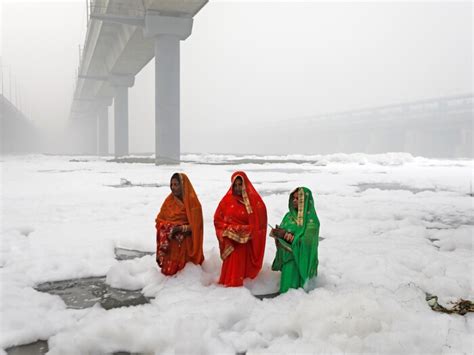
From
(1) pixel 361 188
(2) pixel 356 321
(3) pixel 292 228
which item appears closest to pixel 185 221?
(3) pixel 292 228

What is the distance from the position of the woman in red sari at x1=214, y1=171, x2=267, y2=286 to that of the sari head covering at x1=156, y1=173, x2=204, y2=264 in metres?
0.29

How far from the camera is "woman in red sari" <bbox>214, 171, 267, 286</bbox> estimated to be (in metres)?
4.35

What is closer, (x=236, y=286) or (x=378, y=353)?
(x=378, y=353)

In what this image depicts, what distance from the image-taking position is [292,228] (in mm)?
4273

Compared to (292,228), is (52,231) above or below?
below

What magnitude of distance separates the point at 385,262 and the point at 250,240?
200 centimetres

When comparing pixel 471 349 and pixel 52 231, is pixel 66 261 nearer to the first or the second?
pixel 52 231

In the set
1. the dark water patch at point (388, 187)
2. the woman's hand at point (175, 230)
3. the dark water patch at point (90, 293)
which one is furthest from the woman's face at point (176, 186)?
the dark water patch at point (388, 187)

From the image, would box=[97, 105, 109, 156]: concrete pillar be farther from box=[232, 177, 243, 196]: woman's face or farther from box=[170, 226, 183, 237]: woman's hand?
box=[232, 177, 243, 196]: woman's face

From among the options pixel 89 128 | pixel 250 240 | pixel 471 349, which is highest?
pixel 89 128

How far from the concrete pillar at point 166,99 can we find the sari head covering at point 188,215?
59.5 ft

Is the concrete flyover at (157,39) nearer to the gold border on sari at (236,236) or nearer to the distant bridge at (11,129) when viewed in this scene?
the gold border on sari at (236,236)

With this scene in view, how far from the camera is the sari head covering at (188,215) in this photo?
4602 millimetres

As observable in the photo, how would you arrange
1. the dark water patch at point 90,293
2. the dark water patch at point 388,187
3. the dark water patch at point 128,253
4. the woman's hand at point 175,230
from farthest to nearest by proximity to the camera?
the dark water patch at point 388,187
the dark water patch at point 128,253
the woman's hand at point 175,230
the dark water patch at point 90,293
